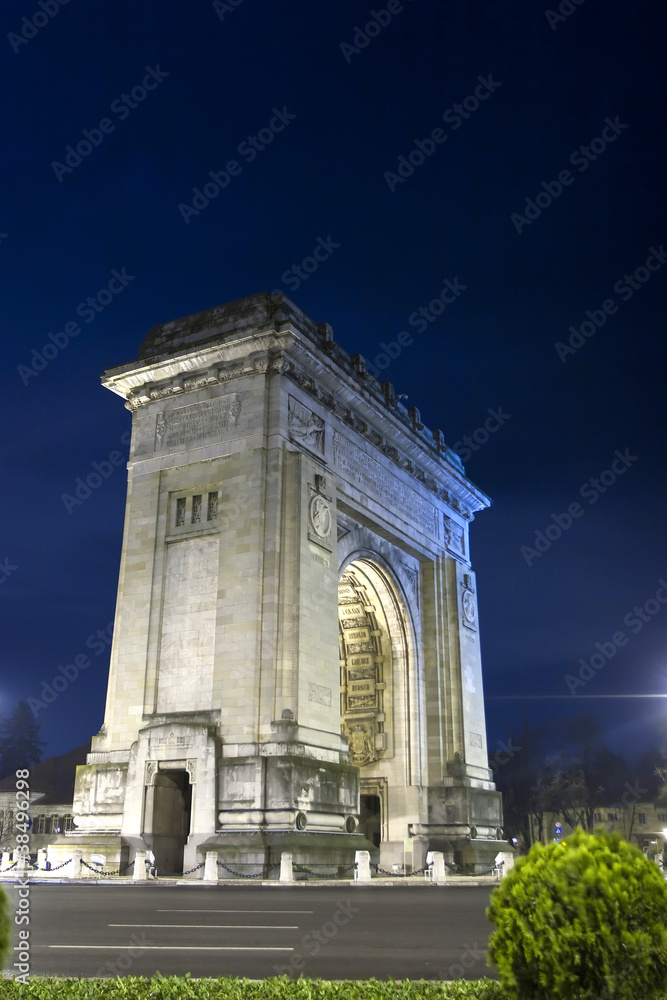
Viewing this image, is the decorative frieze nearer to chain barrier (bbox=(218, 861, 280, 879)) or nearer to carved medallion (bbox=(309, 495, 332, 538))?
carved medallion (bbox=(309, 495, 332, 538))

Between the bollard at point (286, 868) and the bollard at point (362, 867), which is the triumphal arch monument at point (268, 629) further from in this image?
the bollard at point (286, 868)

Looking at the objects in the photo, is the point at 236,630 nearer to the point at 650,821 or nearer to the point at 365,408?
the point at 365,408

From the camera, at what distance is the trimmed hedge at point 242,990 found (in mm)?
6164

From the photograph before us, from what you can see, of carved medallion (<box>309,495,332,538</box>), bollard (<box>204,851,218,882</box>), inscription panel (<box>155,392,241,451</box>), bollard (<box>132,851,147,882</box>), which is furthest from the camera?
inscription panel (<box>155,392,241,451</box>)

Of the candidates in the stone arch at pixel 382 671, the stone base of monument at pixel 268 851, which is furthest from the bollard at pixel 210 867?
the stone arch at pixel 382 671

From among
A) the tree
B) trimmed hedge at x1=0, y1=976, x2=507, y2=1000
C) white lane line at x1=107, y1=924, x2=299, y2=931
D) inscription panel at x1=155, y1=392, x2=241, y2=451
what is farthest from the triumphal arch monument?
the tree

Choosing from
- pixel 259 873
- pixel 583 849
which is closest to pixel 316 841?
pixel 259 873

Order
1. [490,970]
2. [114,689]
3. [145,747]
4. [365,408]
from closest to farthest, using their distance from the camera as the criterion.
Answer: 1. [490,970]
2. [145,747]
3. [114,689]
4. [365,408]

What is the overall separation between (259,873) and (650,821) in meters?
74.5

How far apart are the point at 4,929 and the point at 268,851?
1827 centimetres

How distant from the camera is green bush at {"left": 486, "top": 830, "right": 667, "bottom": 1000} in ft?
17.3

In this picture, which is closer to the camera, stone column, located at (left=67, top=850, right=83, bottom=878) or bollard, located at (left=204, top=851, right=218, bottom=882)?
bollard, located at (left=204, top=851, right=218, bottom=882)

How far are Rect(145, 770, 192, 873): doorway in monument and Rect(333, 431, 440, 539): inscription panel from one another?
12.1 metres

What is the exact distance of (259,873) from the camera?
2252 cm
